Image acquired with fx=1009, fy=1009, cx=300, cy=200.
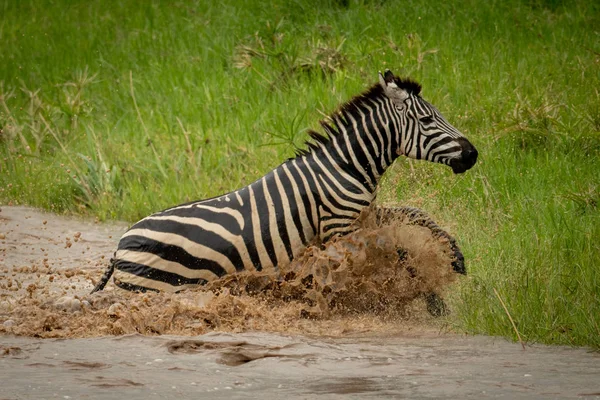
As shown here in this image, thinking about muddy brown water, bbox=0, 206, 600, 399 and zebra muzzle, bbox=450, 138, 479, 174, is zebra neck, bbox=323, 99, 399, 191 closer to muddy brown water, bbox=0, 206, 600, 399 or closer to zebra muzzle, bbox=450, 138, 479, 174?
zebra muzzle, bbox=450, 138, 479, 174

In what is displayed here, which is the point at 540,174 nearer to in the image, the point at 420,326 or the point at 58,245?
the point at 420,326

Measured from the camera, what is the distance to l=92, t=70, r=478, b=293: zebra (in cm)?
729

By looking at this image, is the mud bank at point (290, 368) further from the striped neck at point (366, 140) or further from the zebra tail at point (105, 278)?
the striped neck at point (366, 140)

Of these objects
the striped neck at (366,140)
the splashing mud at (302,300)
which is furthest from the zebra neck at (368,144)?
the splashing mud at (302,300)

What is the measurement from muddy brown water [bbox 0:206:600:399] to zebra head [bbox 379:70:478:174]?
774 millimetres

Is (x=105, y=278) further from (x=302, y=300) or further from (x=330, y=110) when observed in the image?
(x=330, y=110)

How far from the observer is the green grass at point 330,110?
752 centimetres

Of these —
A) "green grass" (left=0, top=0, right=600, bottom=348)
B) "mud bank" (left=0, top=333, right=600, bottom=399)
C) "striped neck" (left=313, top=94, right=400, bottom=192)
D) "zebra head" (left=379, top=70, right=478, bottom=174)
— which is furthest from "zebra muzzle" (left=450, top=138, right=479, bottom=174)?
"mud bank" (left=0, top=333, right=600, bottom=399)

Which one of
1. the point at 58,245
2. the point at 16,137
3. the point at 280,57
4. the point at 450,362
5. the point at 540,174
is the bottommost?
the point at 450,362

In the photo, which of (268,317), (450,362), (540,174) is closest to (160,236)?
(268,317)

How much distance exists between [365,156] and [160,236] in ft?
5.31

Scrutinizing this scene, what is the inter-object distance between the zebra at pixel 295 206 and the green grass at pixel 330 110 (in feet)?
3.40

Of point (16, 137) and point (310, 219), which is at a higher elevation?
point (16, 137)

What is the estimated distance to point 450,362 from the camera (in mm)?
5805
